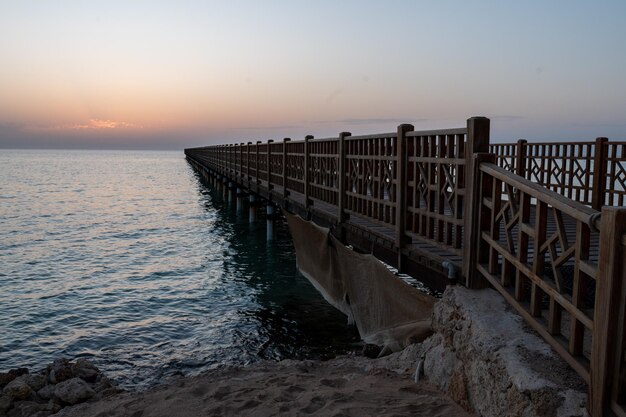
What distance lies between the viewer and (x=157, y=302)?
40.5ft

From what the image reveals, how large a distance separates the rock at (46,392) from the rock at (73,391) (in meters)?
0.10

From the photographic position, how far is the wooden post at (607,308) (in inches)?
118

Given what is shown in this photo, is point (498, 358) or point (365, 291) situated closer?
point (498, 358)

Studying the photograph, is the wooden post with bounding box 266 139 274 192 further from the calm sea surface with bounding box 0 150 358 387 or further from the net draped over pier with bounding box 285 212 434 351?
the net draped over pier with bounding box 285 212 434 351

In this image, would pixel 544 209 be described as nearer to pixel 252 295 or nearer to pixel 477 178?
pixel 477 178

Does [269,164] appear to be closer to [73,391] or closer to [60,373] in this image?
[60,373]

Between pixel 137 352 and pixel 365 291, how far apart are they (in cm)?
416

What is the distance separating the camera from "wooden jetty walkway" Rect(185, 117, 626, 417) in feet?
10.3

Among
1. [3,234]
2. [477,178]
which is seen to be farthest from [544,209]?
[3,234]

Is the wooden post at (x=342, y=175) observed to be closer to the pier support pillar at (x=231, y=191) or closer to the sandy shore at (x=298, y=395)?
the sandy shore at (x=298, y=395)

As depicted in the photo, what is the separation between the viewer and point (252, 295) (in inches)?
495

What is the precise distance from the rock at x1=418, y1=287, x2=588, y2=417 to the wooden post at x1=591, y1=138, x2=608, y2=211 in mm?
6567

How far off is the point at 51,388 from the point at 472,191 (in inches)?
239

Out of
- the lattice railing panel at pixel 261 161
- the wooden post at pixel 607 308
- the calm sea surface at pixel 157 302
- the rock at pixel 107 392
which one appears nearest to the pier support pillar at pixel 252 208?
the calm sea surface at pixel 157 302
